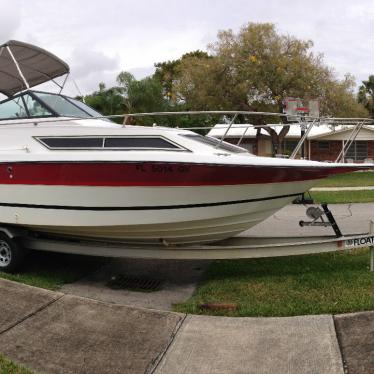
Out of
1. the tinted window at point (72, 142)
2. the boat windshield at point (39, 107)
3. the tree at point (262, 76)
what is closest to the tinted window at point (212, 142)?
the tinted window at point (72, 142)

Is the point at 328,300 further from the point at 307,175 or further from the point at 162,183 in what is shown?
the point at 162,183

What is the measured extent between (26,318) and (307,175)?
3360 millimetres

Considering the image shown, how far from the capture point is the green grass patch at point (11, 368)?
369cm

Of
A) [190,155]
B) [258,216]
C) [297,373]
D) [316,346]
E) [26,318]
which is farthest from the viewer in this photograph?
[258,216]

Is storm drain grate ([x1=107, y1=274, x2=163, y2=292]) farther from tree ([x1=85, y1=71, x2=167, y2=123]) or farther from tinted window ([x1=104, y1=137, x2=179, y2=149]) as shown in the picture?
tree ([x1=85, y1=71, x2=167, y2=123])

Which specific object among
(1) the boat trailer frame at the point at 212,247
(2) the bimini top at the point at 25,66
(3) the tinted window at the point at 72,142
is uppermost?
(2) the bimini top at the point at 25,66

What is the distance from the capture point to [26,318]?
4734 mm

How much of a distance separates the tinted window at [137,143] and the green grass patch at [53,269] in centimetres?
182

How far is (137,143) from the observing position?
5.56 meters

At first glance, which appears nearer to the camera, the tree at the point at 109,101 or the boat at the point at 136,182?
the boat at the point at 136,182

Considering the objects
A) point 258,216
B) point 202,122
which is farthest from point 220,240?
point 202,122

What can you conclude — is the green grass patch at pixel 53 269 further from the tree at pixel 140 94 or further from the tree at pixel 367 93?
the tree at pixel 367 93

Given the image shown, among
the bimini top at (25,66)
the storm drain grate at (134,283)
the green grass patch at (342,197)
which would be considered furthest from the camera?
the green grass patch at (342,197)

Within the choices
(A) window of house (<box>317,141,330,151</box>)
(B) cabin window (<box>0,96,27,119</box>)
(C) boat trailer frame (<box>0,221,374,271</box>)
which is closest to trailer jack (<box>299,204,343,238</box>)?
(C) boat trailer frame (<box>0,221,374,271</box>)
